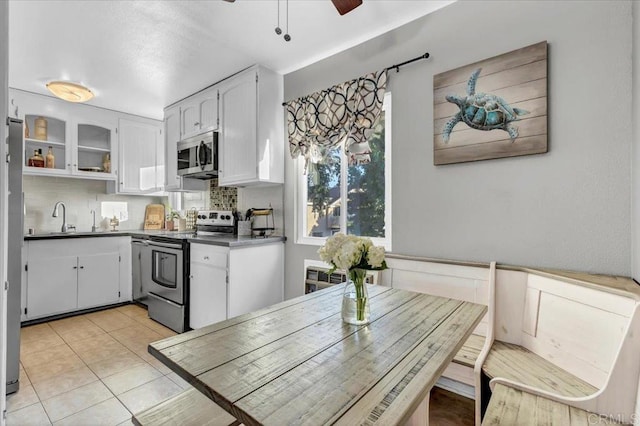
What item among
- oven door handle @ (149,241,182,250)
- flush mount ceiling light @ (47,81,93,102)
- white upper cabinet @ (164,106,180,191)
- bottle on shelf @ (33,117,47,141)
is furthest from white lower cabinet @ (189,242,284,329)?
bottle on shelf @ (33,117,47,141)

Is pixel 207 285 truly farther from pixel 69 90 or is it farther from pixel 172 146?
pixel 69 90

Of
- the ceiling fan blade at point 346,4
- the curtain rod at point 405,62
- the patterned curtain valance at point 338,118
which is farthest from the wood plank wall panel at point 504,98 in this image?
the ceiling fan blade at point 346,4

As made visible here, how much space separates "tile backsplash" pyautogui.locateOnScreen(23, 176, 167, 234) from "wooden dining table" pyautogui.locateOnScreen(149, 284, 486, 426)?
3933 mm

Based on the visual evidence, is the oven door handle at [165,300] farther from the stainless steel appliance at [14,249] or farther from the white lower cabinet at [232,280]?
the stainless steel appliance at [14,249]

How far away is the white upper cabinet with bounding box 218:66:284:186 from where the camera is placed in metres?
2.95

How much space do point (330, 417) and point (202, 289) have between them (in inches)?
99.1

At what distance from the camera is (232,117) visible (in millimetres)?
3162

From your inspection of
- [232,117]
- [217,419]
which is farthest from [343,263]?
[232,117]

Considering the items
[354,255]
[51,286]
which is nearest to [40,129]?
[51,286]

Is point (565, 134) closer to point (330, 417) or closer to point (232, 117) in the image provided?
point (330, 417)

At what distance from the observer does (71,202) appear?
13.1 feet

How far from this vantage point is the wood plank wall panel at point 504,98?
1753 millimetres

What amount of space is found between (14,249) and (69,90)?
164 centimetres

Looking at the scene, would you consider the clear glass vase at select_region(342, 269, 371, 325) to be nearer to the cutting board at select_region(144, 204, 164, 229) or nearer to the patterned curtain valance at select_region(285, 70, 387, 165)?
the patterned curtain valance at select_region(285, 70, 387, 165)
